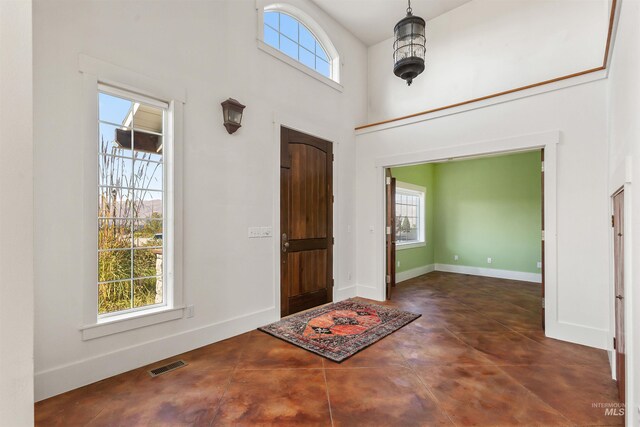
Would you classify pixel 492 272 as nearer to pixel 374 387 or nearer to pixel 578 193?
pixel 578 193

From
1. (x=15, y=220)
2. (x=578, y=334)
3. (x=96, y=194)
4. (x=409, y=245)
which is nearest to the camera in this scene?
(x=15, y=220)

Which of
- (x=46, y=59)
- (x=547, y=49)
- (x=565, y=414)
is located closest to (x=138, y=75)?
(x=46, y=59)

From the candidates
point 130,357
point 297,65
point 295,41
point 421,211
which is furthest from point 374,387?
point 421,211

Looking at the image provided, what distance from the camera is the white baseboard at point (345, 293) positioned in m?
4.84

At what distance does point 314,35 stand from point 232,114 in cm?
243

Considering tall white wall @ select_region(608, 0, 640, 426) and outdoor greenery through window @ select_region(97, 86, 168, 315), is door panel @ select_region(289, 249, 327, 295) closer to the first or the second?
outdoor greenery through window @ select_region(97, 86, 168, 315)

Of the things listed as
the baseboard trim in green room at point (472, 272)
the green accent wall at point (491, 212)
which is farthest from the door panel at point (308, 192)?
the green accent wall at point (491, 212)

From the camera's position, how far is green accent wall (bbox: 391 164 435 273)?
647 centimetres

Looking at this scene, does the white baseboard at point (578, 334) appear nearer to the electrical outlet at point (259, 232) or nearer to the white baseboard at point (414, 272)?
the white baseboard at point (414, 272)

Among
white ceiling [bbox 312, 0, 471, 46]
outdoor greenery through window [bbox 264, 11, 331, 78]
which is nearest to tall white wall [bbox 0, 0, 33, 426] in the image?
outdoor greenery through window [bbox 264, 11, 331, 78]

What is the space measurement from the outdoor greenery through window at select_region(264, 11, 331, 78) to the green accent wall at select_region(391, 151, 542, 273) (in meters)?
2.59

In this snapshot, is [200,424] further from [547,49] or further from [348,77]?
[547,49]

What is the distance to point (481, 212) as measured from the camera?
7.02m

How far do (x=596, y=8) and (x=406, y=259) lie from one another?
480 cm
